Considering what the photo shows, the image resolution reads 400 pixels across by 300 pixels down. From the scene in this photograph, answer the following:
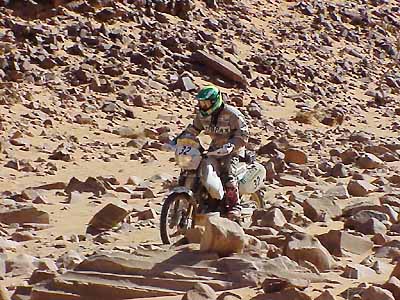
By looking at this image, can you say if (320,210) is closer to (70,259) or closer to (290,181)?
(70,259)

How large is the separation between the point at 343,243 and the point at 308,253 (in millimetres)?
820

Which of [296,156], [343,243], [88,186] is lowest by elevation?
[296,156]

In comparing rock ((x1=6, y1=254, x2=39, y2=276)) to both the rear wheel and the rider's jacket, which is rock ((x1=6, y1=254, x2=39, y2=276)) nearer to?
the rider's jacket

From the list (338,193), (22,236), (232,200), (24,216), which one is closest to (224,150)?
(232,200)

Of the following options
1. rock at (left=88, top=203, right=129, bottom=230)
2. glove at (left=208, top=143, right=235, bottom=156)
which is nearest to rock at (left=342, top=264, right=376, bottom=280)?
glove at (left=208, top=143, right=235, bottom=156)

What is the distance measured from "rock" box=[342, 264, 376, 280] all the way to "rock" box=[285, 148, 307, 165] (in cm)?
782

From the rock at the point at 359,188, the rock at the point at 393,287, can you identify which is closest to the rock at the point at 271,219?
the rock at the point at 359,188

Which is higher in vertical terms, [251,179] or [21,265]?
[251,179]

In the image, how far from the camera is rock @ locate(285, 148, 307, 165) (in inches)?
532

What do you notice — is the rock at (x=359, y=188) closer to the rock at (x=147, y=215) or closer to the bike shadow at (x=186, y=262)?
the rock at (x=147, y=215)

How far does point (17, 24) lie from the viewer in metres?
19.0

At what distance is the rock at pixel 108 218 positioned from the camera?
819 centimetres

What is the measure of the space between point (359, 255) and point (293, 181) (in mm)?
4997

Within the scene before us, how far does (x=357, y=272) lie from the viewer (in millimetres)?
5480
